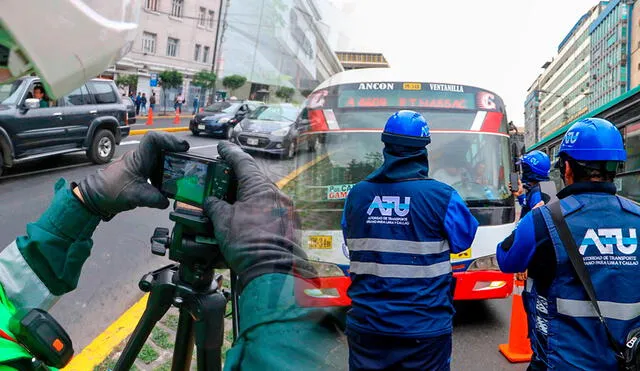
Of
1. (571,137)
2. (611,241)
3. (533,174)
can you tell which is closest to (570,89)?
(533,174)

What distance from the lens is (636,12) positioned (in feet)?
24.3

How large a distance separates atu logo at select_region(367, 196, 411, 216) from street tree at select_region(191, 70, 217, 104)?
1.27 meters

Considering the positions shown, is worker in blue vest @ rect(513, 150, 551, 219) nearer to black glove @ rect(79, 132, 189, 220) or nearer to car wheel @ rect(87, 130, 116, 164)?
black glove @ rect(79, 132, 189, 220)

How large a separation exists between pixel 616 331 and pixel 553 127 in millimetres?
10575

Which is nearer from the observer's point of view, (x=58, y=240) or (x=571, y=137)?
(x=58, y=240)

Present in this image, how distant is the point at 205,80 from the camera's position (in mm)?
Result: 1004

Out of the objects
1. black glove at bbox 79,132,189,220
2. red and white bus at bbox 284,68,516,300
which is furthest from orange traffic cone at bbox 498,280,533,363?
black glove at bbox 79,132,189,220

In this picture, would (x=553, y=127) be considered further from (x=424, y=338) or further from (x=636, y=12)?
(x=424, y=338)

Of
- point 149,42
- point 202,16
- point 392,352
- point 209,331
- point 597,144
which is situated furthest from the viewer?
point 392,352

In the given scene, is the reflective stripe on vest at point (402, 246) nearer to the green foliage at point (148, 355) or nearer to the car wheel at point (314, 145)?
the car wheel at point (314, 145)

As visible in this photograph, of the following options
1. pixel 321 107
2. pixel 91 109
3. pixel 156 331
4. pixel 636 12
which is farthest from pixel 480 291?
pixel 91 109

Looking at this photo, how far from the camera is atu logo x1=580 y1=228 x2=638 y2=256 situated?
79.1 inches

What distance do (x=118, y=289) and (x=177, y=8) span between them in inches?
158

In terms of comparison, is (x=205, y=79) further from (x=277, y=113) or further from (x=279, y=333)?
(x=279, y=333)
